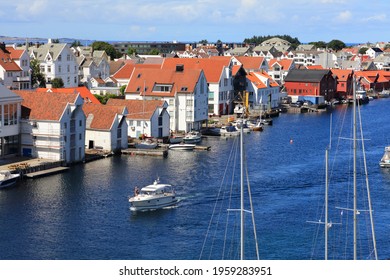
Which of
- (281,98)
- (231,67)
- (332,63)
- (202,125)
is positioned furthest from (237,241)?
(332,63)

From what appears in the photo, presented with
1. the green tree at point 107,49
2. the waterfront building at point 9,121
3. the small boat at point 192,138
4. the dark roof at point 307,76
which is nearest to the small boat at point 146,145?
the small boat at point 192,138

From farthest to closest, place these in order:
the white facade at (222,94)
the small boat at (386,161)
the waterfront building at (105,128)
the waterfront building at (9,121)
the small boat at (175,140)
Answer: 1. the white facade at (222,94)
2. the small boat at (175,140)
3. the waterfront building at (105,128)
4. the small boat at (386,161)
5. the waterfront building at (9,121)

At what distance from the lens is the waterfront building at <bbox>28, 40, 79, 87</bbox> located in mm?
59031

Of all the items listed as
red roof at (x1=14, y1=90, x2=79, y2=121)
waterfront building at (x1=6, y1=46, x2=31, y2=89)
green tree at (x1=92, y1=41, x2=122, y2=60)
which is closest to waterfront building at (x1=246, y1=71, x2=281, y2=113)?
waterfront building at (x1=6, y1=46, x2=31, y2=89)

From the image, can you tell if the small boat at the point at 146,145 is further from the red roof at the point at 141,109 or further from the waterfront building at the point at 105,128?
the red roof at the point at 141,109

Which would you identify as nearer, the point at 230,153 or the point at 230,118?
the point at 230,153

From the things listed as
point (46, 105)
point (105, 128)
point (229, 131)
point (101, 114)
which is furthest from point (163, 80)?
point (46, 105)

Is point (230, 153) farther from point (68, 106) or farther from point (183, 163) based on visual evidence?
point (68, 106)

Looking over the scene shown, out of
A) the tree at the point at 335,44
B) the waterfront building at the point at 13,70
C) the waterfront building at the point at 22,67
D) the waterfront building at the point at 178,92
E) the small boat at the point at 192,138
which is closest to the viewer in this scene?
the small boat at the point at 192,138

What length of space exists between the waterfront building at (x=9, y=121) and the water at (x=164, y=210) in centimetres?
318

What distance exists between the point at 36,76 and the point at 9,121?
24430 mm

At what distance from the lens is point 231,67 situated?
59.1m

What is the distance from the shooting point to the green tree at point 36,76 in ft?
189

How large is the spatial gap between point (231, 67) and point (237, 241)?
3806 cm
